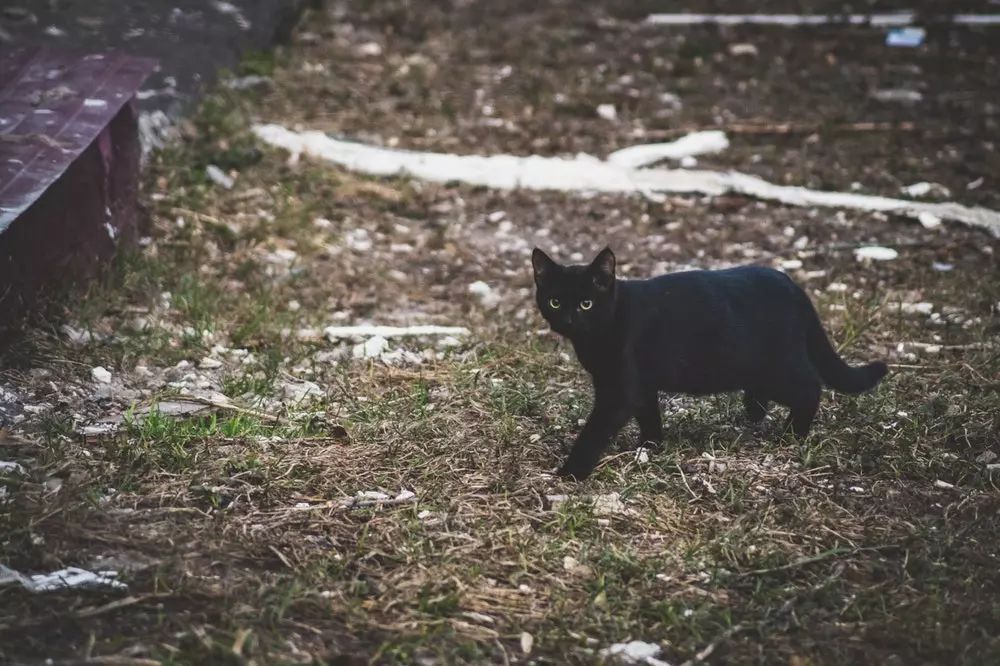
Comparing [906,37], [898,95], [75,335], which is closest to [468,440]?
[75,335]

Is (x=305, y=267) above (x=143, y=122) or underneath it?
underneath

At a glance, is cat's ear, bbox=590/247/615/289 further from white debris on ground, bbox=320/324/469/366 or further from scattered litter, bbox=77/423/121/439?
scattered litter, bbox=77/423/121/439

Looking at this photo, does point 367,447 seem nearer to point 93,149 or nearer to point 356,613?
point 356,613

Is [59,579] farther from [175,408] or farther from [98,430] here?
[175,408]

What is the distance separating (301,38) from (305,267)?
4034 millimetres

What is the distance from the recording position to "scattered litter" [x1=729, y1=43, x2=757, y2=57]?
360 inches

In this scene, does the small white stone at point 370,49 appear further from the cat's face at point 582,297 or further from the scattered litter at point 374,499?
the scattered litter at point 374,499

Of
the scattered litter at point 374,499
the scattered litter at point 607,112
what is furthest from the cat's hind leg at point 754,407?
the scattered litter at point 607,112

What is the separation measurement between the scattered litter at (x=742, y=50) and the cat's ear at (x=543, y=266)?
600cm

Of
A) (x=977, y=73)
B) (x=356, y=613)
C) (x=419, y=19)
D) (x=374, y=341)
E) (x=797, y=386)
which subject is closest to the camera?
(x=356, y=613)

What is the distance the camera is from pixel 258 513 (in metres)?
3.42

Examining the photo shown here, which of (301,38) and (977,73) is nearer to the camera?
(977,73)

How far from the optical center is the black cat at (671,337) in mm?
3639

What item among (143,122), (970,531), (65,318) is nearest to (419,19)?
(143,122)
